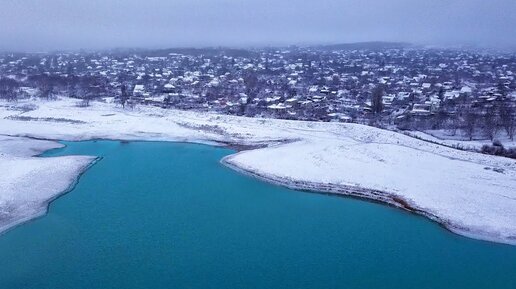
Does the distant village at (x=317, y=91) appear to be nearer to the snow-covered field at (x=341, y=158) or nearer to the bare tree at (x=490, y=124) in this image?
the bare tree at (x=490, y=124)

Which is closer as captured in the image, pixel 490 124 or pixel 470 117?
pixel 490 124

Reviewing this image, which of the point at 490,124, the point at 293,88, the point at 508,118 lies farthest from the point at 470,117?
the point at 293,88

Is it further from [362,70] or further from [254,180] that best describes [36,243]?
[362,70]

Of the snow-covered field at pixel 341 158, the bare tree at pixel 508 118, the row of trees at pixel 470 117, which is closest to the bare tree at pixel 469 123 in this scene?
the row of trees at pixel 470 117

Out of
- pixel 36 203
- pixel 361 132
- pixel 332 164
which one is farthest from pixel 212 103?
pixel 36 203

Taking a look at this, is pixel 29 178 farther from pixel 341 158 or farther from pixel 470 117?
pixel 470 117

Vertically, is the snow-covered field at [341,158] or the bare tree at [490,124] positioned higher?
the bare tree at [490,124]

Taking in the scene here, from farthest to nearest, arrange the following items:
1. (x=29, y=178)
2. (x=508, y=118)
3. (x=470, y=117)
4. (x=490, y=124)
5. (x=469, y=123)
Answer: (x=470, y=117)
(x=508, y=118)
(x=469, y=123)
(x=490, y=124)
(x=29, y=178)
